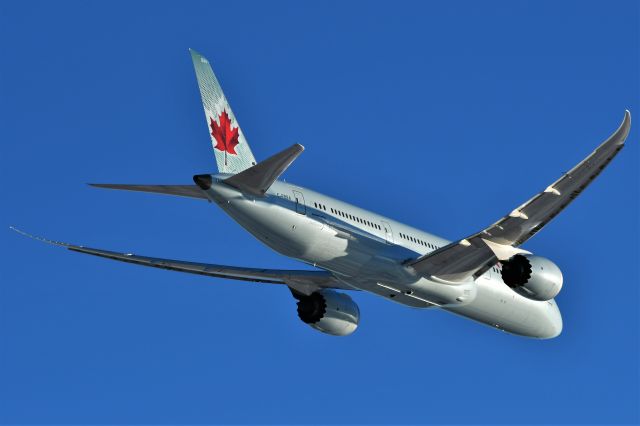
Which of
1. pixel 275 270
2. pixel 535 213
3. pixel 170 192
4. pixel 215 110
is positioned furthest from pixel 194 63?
pixel 535 213

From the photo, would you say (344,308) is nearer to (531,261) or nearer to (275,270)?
(275,270)

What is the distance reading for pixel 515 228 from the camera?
38.0 m

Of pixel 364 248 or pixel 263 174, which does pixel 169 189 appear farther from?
pixel 364 248

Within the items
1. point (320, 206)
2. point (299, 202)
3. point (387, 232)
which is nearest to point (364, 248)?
point (387, 232)

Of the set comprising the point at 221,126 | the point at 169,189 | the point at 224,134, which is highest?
the point at 221,126

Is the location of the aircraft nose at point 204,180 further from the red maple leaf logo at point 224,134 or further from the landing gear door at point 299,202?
the red maple leaf logo at point 224,134

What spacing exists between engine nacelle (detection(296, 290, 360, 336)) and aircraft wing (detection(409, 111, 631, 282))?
543cm

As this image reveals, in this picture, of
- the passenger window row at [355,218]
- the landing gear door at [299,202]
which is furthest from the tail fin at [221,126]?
the passenger window row at [355,218]

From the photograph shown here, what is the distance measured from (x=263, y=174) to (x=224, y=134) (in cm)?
486

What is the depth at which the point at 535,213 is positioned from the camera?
123ft

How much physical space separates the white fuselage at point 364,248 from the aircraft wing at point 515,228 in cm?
80

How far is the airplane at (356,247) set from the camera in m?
35.6

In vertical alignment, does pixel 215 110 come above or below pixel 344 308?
above

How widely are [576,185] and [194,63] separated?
44.0 ft
